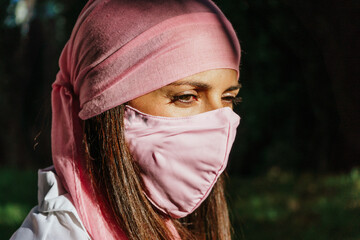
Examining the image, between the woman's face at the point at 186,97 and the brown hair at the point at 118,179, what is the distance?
11cm

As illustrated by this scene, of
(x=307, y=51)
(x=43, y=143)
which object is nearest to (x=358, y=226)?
(x=307, y=51)

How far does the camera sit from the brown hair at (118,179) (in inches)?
64.6

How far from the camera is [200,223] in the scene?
7.27ft

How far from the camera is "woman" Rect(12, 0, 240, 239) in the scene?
164cm

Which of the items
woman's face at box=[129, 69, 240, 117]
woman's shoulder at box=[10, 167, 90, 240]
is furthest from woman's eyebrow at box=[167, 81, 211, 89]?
woman's shoulder at box=[10, 167, 90, 240]

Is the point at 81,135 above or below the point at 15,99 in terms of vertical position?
below

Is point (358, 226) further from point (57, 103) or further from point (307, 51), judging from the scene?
point (57, 103)

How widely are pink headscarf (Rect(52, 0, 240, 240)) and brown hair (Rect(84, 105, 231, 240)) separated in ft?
0.14

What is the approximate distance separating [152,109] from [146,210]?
1.24ft

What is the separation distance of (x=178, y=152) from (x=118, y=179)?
0.24 m

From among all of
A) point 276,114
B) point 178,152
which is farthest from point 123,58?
point 276,114

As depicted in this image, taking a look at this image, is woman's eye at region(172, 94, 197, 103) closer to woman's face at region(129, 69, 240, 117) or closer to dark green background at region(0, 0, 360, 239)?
woman's face at region(129, 69, 240, 117)

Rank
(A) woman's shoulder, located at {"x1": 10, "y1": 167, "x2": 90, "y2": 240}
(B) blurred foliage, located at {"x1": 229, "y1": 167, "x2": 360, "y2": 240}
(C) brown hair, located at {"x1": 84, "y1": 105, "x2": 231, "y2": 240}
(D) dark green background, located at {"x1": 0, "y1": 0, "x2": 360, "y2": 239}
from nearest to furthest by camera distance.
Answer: (A) woman's shoulder, located at {"x1": 10, "y1": 167, "x2": 90, "y2": 240} → (C) brown hair, located at {"x1": 84, "y1": 105, "x2": 231, "y2": 240} → (D) dark green background, located at {"x1": 0, "y1": 0, "x2": 360, "y2": 239} → (B) blurred foliage, located at {"x1": 229, "y1": 167, "x2": 360, "y2": 240}

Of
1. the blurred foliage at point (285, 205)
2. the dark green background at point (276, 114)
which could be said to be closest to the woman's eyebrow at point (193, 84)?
the dark green background at point (276, 114)
